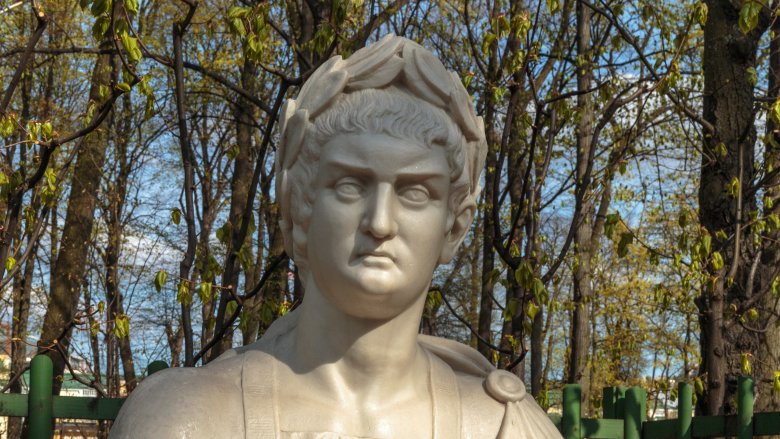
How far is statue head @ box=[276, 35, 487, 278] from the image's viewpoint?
3.24 metres

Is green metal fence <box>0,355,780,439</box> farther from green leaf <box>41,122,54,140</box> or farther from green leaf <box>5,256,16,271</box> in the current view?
green leaf <box>5,256,16,271</box>

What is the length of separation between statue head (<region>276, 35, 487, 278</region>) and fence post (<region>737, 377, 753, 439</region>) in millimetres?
2397

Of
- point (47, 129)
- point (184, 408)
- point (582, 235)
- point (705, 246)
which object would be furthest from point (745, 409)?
point (582, 235)

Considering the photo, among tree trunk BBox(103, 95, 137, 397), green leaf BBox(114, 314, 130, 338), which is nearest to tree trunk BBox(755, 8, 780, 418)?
green leaf BBox(114, 314, 130, 338)

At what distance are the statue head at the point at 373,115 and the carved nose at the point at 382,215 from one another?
181mm

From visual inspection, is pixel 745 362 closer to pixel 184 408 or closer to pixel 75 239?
pixel 184 408

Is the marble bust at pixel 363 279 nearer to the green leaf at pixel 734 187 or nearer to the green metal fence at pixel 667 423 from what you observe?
the green metal fence at pixel 667 423

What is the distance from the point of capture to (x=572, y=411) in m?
5.03

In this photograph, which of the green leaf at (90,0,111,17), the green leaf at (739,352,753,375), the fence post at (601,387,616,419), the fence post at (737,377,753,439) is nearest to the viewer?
the green leaf at (90,0,111,17)

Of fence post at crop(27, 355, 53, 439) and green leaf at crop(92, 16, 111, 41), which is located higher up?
green leaf at crop(92, 16, 111, 41)

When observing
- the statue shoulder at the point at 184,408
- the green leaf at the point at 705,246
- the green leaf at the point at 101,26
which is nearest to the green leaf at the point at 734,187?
the green leaf at the point at 705,246

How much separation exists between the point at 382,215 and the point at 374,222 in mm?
31

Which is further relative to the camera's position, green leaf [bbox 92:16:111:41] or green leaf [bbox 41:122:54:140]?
green leaf [bbox 41:122:54:140]

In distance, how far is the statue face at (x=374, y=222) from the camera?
10.2ft
